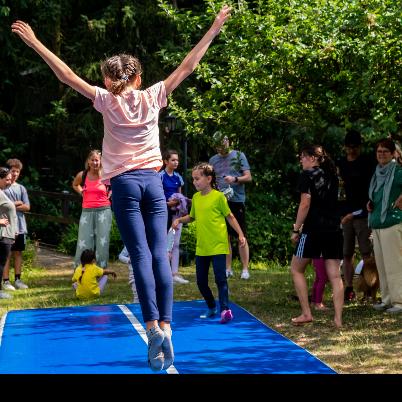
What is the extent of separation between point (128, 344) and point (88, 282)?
3.16m

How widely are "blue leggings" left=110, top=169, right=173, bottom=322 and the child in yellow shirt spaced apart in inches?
210

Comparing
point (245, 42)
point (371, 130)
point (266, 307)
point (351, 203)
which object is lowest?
point (266, 307)

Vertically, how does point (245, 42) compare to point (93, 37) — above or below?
below

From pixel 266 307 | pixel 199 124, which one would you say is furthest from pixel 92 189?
pixel 266 307

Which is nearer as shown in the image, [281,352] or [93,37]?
[281,352]

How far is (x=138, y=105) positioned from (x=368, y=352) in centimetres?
302

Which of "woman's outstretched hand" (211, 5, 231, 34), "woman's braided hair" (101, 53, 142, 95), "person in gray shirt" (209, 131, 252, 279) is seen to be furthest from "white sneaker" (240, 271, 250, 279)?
"woman's outstretched hand" (211, 5, 231, 34)

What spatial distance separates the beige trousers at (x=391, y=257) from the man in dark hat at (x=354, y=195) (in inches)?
22.1

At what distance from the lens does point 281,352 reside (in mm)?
6844

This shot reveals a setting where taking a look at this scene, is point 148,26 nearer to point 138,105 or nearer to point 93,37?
point 93,37

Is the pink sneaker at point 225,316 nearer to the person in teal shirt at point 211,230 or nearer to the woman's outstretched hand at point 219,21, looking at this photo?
the person in teal shirt at point 211,230

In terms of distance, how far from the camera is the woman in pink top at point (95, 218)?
11078 mm

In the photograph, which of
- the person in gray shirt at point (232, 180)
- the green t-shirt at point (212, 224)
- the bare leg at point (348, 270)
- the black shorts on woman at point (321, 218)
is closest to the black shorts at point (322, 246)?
the black shorts on woman at point (321, 218)

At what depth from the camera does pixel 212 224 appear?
827cm
